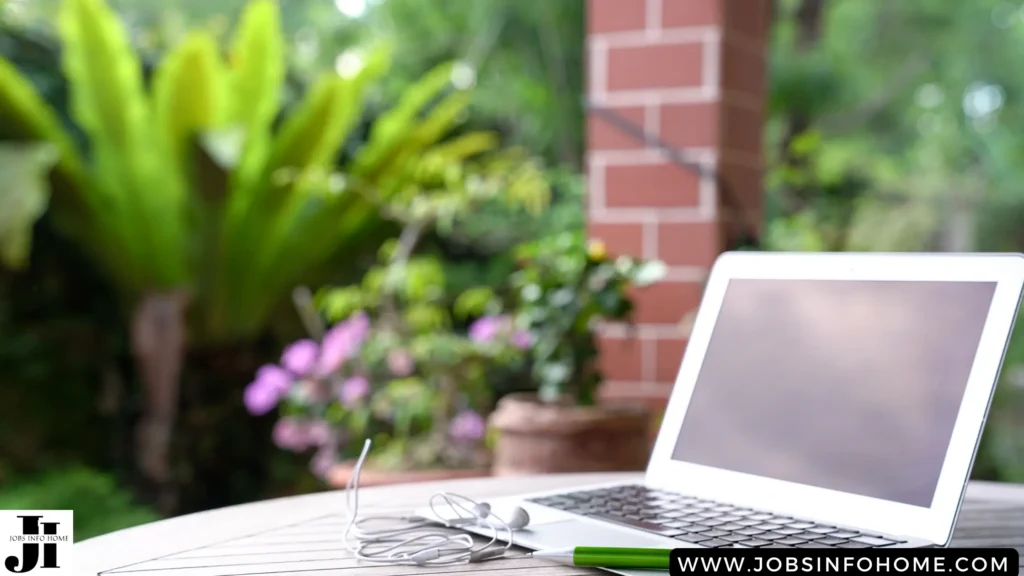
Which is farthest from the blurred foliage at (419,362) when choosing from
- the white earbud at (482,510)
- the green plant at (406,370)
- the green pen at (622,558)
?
the green pen at (622,558)

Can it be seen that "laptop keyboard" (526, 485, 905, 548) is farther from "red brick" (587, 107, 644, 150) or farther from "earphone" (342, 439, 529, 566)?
"red brick" (587, 107, 644, 150)

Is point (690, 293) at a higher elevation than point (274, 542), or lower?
higher

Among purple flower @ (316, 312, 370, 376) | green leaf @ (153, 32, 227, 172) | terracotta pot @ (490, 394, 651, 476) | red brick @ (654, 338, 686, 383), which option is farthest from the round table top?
green leaf @ (153, 32, 227, 172)

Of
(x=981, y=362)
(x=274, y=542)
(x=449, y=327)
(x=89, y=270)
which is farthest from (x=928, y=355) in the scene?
(x=89, y=270)

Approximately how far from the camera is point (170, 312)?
3.13 meters

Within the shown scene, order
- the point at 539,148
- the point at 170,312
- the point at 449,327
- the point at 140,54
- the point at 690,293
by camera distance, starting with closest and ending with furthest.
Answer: the point at 690,293 < the point at 170,312 < the point at 449,327 < the point at 140,54 < the point at 539,148

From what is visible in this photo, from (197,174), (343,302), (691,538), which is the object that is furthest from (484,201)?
(691,538)

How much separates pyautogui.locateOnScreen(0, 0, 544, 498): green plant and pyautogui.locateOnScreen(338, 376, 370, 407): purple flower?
2.37ft

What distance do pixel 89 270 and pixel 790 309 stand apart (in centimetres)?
296

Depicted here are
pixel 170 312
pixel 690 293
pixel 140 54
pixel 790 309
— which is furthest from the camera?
pixel 140 54

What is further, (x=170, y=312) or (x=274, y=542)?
(x=170, y=312)

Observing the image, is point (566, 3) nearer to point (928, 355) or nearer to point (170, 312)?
point (170, 312)

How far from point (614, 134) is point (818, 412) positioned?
1.40m

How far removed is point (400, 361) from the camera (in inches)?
96.8
